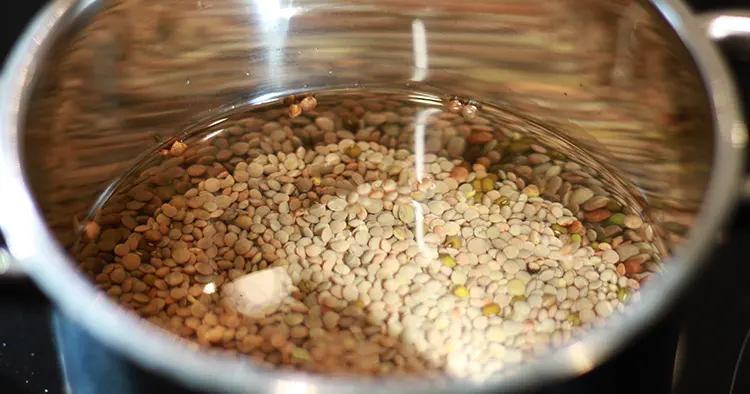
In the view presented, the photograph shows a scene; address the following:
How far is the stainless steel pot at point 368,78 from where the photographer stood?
22.5 inches

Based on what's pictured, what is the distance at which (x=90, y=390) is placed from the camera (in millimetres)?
622

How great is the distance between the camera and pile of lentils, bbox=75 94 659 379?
76cm

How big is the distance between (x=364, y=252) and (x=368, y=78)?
209 millimetres

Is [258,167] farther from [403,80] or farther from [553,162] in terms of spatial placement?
[553,162]

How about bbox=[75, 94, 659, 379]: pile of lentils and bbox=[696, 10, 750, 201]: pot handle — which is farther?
bbox=[75, 94, 659, 379]: pile of lentils

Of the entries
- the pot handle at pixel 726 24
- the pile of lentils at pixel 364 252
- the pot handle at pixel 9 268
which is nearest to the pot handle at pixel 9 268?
the pot handle at pixel 9 268

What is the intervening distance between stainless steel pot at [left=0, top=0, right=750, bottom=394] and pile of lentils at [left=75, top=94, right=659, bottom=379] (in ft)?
0.15

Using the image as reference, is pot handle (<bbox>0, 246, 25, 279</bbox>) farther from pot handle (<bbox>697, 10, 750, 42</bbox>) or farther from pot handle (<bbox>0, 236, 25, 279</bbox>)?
A: pot handle (<bbox>697, 10, 750, 42</bbox>)

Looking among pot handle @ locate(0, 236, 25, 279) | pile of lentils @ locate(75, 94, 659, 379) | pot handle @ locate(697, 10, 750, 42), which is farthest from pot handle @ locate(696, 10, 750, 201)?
pot handle @ locate(0, 236, 25, 279)

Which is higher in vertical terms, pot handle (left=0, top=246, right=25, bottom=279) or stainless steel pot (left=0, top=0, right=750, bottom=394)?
stainless steel pot (left=0, top=0, right=750, bottom=394)

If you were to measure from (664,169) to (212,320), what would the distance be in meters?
0.43

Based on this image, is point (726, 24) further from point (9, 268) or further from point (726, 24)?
point (9, 268)

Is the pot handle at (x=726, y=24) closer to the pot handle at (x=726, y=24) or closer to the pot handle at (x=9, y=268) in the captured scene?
the pot handle at (x=726, y=24)

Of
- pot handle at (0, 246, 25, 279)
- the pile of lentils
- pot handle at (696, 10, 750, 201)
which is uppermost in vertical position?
pot handle at (696, 10, 750, 201)
